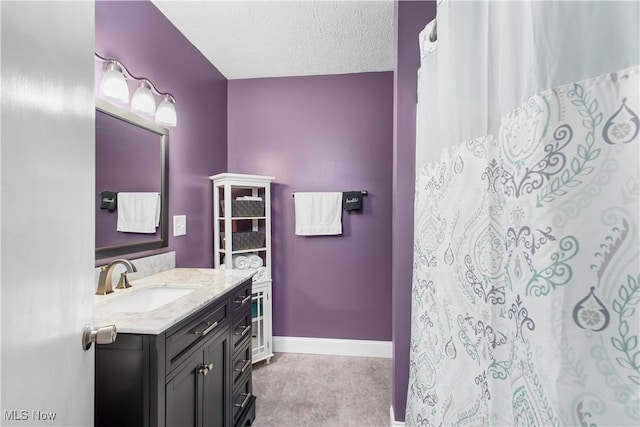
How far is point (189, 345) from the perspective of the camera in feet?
3.88

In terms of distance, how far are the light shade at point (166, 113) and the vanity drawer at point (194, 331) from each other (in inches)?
47.0

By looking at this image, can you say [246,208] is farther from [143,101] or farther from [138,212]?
[143,101]

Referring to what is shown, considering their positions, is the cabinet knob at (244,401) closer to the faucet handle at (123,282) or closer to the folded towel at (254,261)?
the faucet handle at (123,282)

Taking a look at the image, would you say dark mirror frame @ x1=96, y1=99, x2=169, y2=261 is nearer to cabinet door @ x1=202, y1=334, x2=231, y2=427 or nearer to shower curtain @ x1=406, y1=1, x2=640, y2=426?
cabinet door @ x1=202, y1=334, x2=231, y2=427

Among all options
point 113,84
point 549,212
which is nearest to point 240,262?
point 113,84

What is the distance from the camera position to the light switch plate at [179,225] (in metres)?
2.08

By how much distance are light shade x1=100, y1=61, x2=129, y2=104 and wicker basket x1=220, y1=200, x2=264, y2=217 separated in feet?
3.75

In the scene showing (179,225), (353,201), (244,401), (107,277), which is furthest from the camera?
(353,201)

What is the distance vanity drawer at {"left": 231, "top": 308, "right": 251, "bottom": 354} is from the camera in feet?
5.35

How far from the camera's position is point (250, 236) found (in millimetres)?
2574

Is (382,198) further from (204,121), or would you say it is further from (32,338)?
(32,338)

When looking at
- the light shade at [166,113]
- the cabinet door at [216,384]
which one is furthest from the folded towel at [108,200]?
the cabinet door at [216,384]

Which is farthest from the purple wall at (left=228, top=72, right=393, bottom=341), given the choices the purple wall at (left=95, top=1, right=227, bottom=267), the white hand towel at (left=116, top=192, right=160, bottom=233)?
the white hand towel at (left=116, top=192, right=160, bottom=233)

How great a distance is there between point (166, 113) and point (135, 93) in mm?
203
